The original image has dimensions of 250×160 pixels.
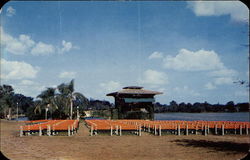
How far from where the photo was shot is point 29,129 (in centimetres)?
1892

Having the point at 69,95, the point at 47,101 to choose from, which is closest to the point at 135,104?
the point at 69,95

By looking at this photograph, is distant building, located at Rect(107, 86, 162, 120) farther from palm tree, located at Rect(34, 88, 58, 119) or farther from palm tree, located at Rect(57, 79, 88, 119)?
palm tree, located at Rect(34, 88, 58, 119)

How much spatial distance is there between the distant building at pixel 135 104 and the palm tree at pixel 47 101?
45.6ft

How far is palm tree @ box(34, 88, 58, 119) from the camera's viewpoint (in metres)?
49.1

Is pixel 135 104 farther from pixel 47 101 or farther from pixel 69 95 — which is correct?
pixel 47 101

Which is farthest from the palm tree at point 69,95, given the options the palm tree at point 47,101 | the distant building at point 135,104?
the distant building at point 135,104

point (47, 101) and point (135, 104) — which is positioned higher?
point (47, 101)

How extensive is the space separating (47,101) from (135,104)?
18691 mm

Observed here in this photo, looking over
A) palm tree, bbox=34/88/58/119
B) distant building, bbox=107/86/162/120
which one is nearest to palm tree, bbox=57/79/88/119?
palm tree, bbox=34/88/58/119

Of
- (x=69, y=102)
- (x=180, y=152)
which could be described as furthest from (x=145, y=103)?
(x=180, y=152)

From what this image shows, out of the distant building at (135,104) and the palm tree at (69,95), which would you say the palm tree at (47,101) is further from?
the distant building at (135,104)

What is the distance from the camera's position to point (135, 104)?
45688 mm

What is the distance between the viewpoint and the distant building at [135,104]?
43312mm

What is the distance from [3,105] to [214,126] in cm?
6966
